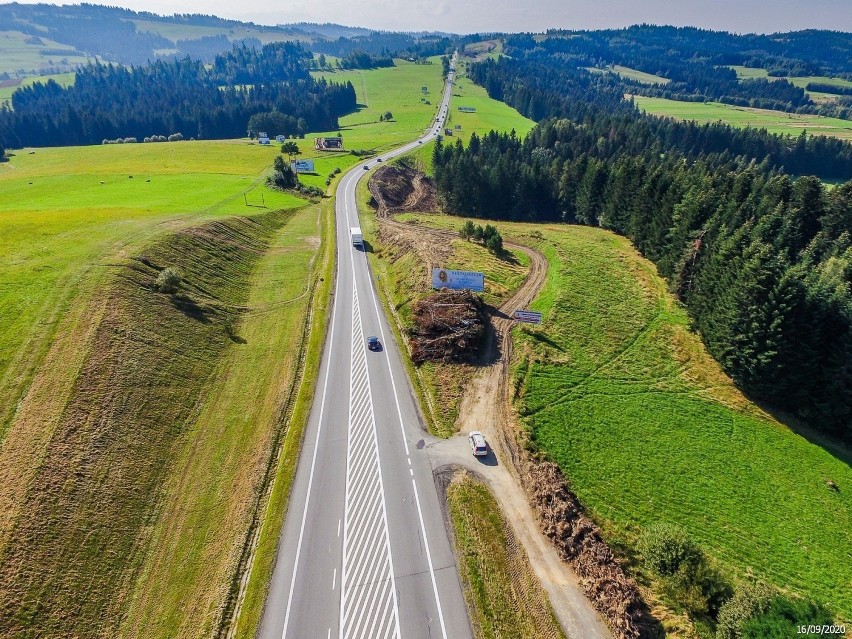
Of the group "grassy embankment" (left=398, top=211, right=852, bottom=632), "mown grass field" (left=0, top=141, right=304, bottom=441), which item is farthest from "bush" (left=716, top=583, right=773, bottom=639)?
"mown grass field" (left=0, top=141, right=304, bottom=441)

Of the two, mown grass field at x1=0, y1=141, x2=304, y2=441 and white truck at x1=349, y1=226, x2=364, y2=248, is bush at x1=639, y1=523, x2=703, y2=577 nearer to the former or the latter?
mown grass field at x1=0, y1=141, x2=304, y2=441

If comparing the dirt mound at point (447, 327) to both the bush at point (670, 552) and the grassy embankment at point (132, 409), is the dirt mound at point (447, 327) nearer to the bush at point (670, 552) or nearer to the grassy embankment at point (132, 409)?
the grassy embankment at point (132, 409)

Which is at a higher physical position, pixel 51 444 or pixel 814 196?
pixel 814 196

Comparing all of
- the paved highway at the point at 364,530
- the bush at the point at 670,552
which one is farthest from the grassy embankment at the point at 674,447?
the paved highway at the point at 364,530

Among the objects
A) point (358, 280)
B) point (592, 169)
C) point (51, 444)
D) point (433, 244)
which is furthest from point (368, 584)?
point (592, 169)

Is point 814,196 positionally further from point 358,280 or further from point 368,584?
point 368,584

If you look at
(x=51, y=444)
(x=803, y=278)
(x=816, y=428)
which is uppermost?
(x=803, y=278)
